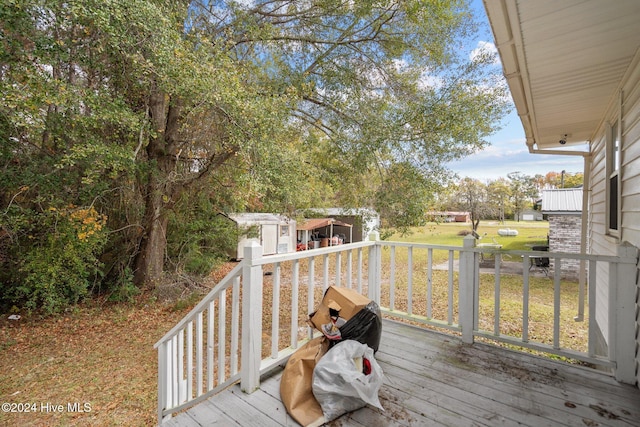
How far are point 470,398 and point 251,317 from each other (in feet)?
4.98

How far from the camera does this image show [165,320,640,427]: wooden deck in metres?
1.72

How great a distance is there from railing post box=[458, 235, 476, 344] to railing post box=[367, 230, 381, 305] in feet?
2.82

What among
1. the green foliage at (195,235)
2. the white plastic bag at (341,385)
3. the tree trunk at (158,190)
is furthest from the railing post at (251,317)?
the green foliage at (195,235)

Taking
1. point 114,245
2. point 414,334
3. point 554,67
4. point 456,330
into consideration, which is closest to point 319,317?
point 414,334

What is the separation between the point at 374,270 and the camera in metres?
3.29

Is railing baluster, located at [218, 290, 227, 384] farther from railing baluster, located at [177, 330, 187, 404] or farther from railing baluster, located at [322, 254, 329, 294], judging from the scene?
railing baluster, located at [322, 254, 329, 294]

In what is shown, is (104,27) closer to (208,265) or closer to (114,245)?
(114,245)

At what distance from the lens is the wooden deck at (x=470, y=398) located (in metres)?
1.72

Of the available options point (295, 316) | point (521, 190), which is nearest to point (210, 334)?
point (295, 316)

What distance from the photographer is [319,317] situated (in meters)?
2.28

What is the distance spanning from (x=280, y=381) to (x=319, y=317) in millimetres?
508

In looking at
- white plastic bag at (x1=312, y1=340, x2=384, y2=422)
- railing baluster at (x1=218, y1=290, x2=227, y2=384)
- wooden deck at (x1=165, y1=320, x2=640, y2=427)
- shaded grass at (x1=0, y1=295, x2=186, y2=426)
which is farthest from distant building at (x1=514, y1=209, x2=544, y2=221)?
railing baluster at (x1=218, y1=290, x2=227, y2=384)

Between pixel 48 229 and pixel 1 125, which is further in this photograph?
pixel 48 229

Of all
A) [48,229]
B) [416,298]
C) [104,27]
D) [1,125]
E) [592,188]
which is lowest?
[416,298]
